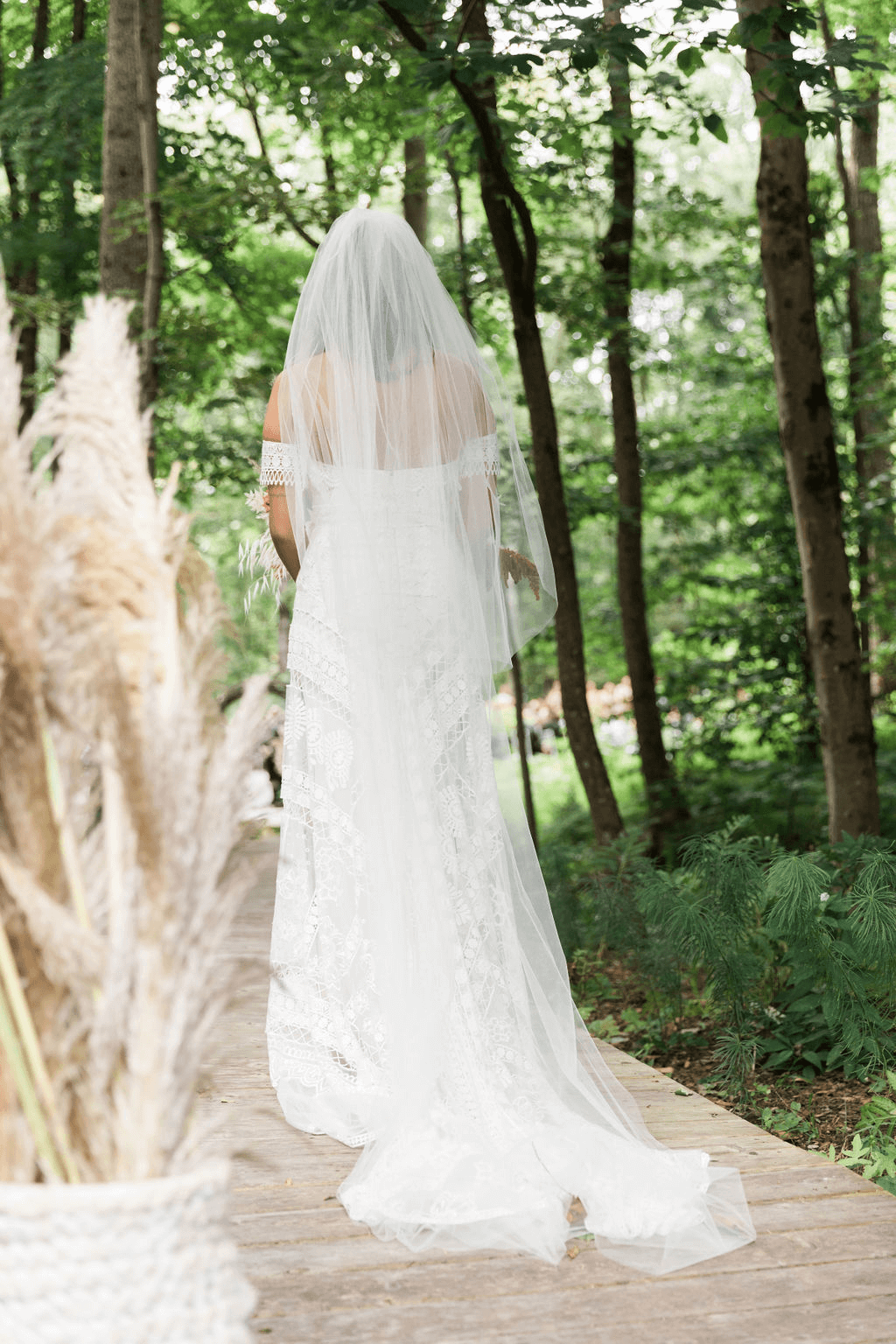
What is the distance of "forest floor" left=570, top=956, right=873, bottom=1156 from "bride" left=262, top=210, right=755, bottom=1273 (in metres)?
0.81

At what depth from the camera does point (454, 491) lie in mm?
3398

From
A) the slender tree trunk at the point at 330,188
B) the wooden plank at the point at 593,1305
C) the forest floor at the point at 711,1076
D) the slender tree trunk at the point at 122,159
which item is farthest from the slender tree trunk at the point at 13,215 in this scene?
the wooden plank at the point at 593,1305

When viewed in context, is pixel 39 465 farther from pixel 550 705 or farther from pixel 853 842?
pixel 550 705

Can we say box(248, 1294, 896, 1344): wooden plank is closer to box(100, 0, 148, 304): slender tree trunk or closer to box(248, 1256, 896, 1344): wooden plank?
box(248, 1256, 896, 1344): wooden plank

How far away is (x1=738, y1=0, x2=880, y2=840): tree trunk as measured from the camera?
5.46 metres

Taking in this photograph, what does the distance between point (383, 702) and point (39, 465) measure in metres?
2.00

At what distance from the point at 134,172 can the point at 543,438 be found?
3465 mm

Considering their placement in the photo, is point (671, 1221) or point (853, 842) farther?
point (853, 842)

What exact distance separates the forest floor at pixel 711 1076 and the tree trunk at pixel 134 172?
4301 millimetres

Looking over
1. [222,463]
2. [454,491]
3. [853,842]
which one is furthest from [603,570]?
[454,491]

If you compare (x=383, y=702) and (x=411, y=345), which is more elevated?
(x=411, y=345)

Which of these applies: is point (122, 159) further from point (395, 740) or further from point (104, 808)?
point (104, 808)

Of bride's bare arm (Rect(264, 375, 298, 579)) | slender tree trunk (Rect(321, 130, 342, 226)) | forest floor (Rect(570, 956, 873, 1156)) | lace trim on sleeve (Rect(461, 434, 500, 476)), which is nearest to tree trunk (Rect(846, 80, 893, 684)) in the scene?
slender tree trunk (Rect(321, 130, 342, 226))

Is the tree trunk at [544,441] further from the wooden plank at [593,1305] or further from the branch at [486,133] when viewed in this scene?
the wooden plank at [593,1305]
